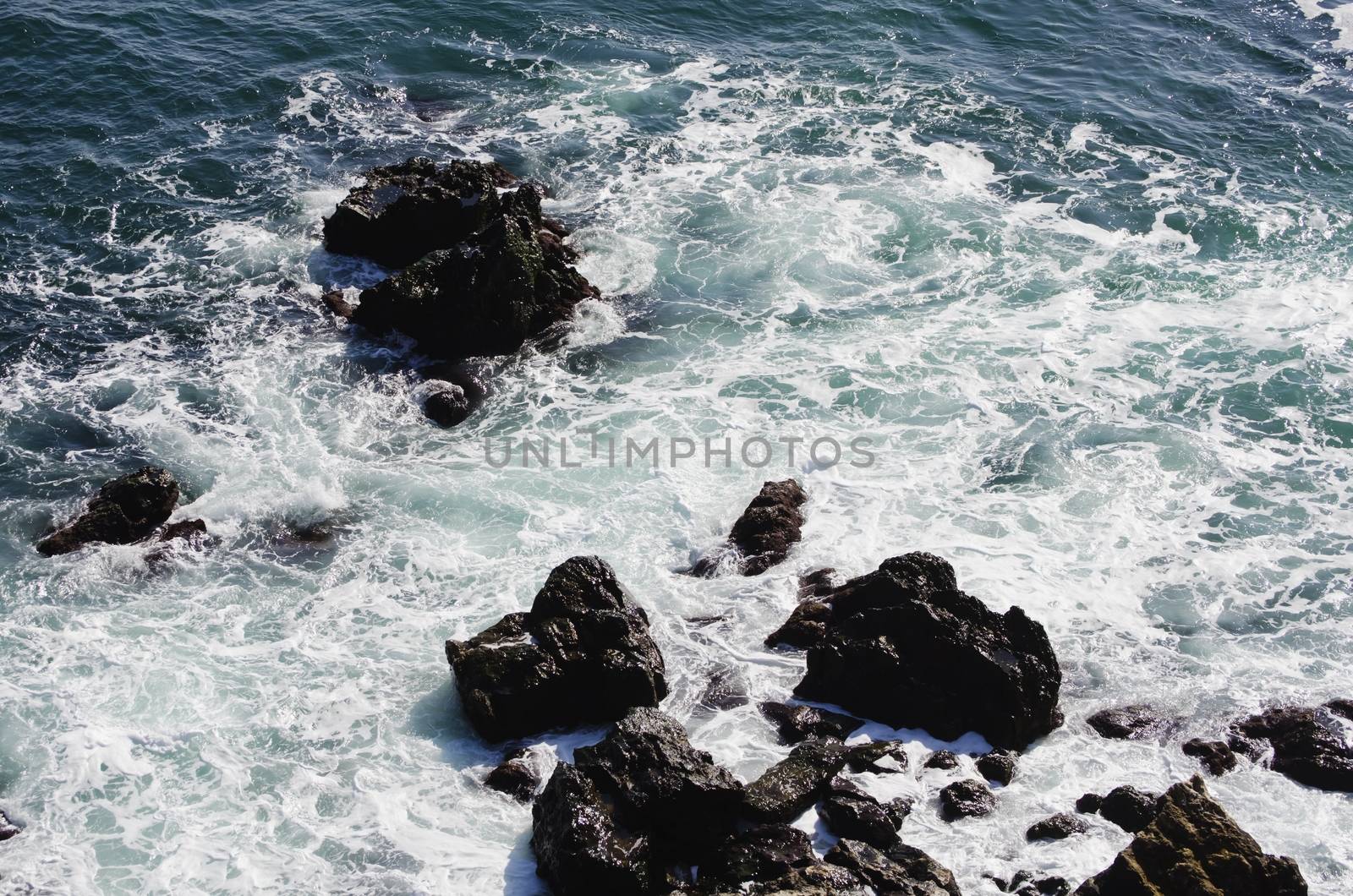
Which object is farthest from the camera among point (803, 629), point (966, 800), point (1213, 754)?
point (803, 629)

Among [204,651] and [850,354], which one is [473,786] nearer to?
[204,651]

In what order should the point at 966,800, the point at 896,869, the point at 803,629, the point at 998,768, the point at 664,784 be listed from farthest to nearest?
the point at 803,629, the point at 998,768, the point at 966,800, the point at 664,784, the point at 896,869

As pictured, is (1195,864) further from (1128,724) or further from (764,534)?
(764,534)

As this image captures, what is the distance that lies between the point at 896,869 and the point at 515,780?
206 inches

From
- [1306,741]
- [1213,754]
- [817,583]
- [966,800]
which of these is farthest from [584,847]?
[1306,741]

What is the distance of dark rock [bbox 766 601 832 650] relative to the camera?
17234 mm

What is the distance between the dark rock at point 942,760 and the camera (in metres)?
15.3

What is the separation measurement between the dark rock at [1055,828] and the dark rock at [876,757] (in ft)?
6.27

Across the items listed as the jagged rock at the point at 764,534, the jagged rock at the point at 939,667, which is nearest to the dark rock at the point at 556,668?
the jagged rock at the point at 939,667

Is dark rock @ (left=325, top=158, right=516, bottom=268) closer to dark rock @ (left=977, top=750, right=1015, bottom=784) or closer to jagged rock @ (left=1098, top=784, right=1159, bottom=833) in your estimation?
dark rock @ (left=977, top=750, right=1015, bottom=784)

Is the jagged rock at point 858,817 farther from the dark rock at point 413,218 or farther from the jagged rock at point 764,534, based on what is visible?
the dark rock at point 413,218

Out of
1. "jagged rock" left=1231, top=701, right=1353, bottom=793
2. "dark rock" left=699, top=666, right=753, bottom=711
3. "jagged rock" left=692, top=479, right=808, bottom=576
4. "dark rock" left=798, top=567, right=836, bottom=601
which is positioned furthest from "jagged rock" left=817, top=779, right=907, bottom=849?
"jagged rock" left=1231, top=701, right=1353, bottom=793

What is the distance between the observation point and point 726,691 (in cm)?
1655

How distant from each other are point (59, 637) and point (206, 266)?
12.3 metres
